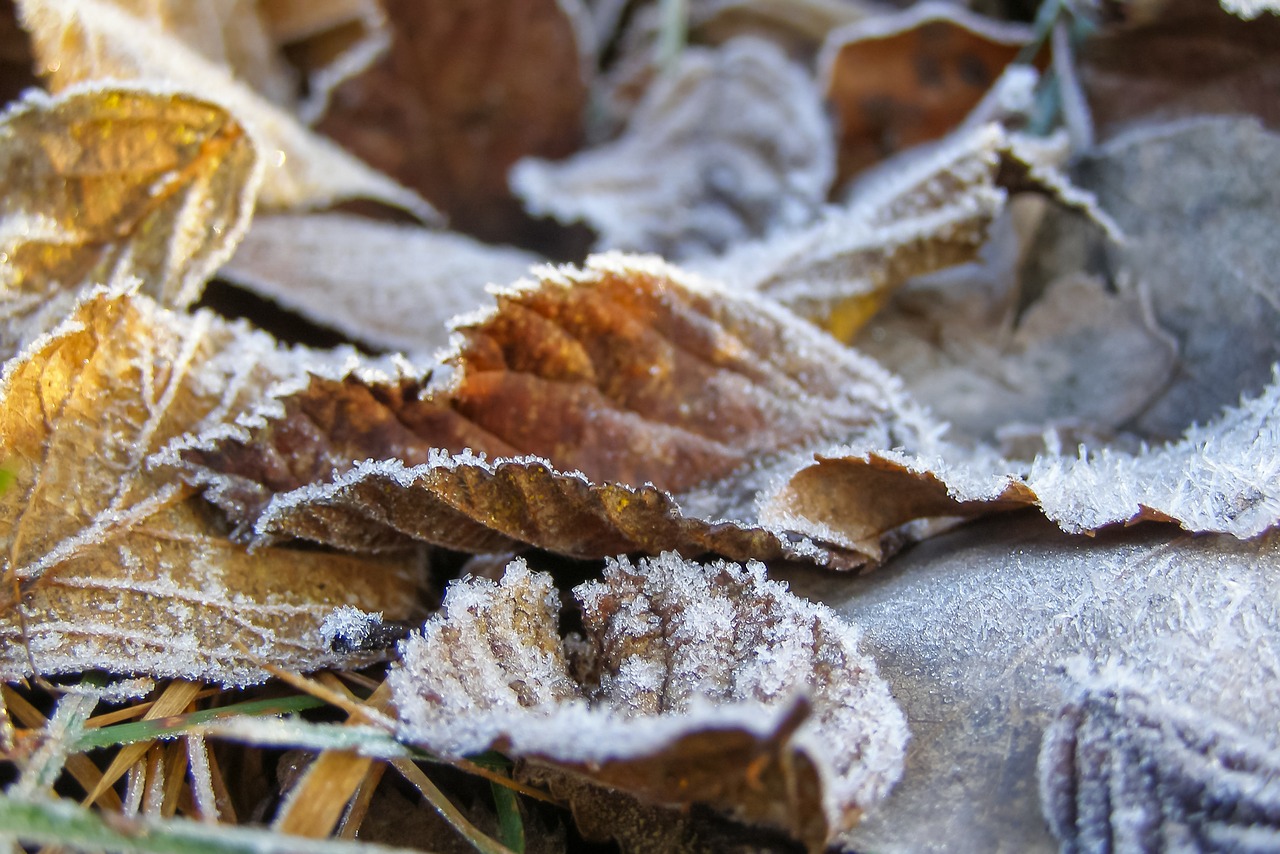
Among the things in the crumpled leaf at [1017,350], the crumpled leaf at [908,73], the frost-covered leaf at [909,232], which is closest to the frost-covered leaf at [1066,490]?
the crumpled leaf at [1017,350]

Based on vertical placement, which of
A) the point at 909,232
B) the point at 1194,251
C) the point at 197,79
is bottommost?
the point at 197,79

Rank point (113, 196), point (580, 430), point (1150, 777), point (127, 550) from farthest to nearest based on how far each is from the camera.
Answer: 1. point (113, 196)
2. point (580, 430)
3. point (127, 550)
4. point (1150, 777)

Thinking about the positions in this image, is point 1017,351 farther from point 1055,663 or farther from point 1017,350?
point 1055,663

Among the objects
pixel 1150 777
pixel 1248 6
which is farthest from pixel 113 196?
pixel 1248 6

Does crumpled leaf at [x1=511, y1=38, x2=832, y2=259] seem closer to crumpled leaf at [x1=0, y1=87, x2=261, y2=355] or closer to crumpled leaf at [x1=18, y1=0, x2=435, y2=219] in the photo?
crumpled leaf at [x1=18, y1=0, x2=435, y2=219]

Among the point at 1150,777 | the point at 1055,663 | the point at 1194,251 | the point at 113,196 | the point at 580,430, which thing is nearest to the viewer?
the point at 1150,777

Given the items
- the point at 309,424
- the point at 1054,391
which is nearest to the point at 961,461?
the point at 1054,391
